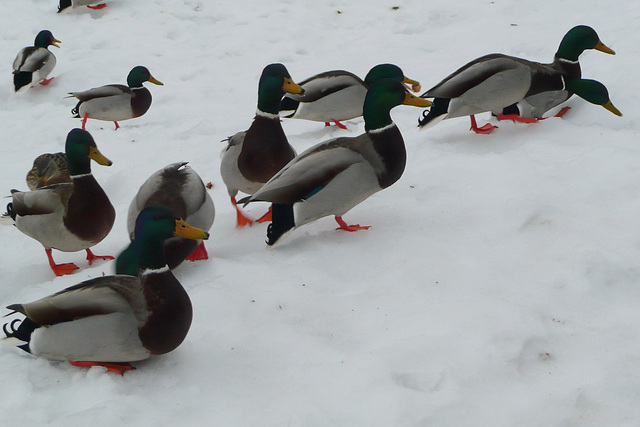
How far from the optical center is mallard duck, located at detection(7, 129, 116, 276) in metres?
4.48

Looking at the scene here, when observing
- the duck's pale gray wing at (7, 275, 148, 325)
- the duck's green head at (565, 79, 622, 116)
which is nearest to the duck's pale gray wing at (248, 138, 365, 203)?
the duck's pale gray wing at (7, 275, 148, 325)

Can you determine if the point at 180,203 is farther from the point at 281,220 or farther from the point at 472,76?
the point at 472,76

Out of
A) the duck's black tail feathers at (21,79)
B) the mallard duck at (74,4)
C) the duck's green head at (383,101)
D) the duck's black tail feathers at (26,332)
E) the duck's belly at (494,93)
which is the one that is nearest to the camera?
the duck's black tail feathers at (26,332)

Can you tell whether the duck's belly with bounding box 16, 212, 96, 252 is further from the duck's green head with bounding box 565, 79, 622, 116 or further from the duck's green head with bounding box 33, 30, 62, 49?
the duck's green head with bounding box 33, 30, 62, 49

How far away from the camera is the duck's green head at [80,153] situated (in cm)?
451

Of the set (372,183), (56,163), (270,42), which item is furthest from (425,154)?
(270,42)

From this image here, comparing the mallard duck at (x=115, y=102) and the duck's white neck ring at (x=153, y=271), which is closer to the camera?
the duck's white neck ring at (x=153, y=271)

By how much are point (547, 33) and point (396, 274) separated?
4.64 meters

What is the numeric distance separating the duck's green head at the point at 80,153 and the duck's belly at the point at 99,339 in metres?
1.82

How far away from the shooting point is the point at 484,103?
16.7 feet

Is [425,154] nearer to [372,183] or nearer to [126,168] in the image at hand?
[372,183]

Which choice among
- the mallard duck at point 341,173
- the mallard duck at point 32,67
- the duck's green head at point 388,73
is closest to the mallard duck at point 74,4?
the mallard duck at point 32,67

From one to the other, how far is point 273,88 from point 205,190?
0.98 meters

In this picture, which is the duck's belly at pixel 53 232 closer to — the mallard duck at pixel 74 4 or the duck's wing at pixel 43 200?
the duck's wing at pixel 43 200
